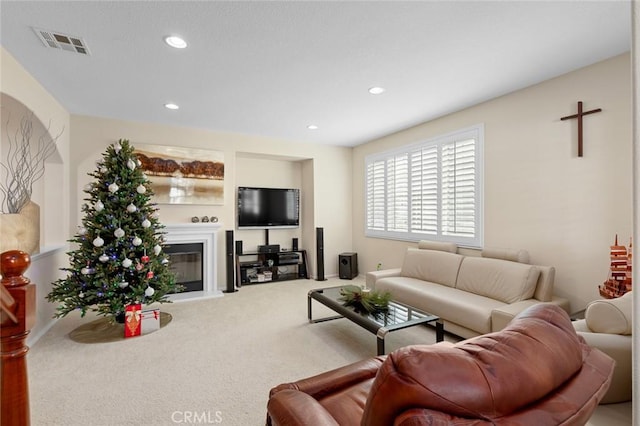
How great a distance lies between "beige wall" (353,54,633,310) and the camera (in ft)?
8.72

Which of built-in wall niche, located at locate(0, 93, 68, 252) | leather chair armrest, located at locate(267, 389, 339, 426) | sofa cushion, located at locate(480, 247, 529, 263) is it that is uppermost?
built-in wall niche, located at locate(0, 93, 68, 252)

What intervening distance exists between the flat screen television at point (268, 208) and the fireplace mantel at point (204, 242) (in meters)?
0.63

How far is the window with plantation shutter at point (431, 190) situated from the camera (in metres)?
3.91

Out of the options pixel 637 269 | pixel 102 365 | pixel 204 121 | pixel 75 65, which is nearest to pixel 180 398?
pixel 102 365

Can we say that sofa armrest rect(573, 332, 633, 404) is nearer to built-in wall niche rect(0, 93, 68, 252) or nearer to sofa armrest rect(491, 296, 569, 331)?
sofa armrest rect(491, 296, 569, 331)

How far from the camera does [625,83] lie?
8.52 ft

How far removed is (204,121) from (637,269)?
477 centimetres

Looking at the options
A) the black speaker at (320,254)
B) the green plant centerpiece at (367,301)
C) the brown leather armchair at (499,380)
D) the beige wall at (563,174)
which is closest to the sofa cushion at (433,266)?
the beige wall at (563,174)

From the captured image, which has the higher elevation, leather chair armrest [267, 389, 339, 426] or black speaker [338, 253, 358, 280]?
leather chair armrest [267, 389, 339, 426]

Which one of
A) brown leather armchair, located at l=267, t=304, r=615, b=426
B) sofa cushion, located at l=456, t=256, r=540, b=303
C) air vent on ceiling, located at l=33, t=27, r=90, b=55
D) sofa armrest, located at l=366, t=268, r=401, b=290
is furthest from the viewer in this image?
sofa armrest, located at l=366, t=268, r=401, b=290

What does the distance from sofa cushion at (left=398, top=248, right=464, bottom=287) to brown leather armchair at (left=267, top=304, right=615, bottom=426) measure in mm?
2831

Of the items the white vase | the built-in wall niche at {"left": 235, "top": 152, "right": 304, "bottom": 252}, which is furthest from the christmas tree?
the built-in wall niche at {"left": 235, "top": 152, "right": 304, "bottom": 252}

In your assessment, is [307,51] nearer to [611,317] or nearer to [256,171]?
[611,317]

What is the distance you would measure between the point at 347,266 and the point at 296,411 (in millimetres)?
4807
